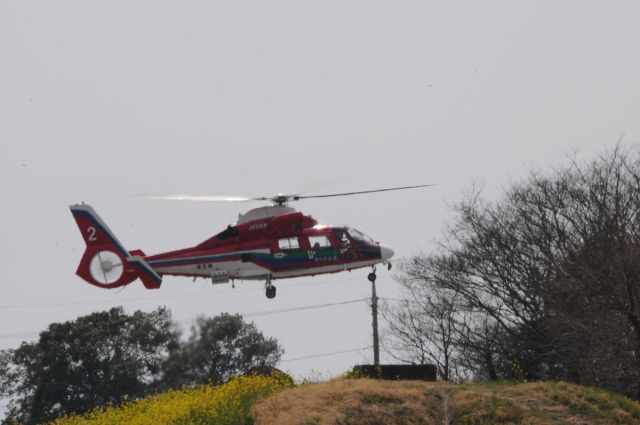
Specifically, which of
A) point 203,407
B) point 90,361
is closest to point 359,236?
point 203,407

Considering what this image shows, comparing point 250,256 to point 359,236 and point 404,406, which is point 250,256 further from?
point 404,406

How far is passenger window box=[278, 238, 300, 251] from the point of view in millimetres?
43000

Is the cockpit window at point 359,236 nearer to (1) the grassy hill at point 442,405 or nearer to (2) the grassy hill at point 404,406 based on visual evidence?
(2) the grassy hill at point 404,406

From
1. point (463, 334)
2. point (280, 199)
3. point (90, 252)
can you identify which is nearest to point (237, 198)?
point (280, 199)

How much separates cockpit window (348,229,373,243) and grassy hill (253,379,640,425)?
1194 centimetres

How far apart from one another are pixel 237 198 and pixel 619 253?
14.9m

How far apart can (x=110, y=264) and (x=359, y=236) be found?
Answer: 1013 cm

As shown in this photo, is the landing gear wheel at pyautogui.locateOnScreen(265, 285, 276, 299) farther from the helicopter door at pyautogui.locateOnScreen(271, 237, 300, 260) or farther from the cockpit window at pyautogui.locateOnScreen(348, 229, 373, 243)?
the cockpit window at pyautogui.locateOnScreen(348, 229, 373, 243)

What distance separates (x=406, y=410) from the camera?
3047 centimetres

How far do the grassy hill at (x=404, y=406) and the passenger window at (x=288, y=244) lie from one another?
9.36 metres

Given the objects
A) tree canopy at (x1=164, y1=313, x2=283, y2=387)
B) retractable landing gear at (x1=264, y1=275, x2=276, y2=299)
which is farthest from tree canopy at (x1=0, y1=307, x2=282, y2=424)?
retractable landing gear at (x1=264, y1=275, x2=276, y2=299)

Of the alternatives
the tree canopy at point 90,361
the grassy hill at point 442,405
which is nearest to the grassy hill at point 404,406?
the grassy hill at point 442,405

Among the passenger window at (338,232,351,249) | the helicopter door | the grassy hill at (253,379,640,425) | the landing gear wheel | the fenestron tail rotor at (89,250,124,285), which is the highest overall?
the passenger window at (338,232,351,249)

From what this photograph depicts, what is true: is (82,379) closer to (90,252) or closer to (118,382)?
(118,382)
